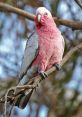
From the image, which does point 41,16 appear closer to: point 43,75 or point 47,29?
point 47,29

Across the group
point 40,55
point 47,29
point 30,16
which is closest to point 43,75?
point 40,55

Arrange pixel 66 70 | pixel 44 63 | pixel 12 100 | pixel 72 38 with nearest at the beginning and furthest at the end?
pixel 12 100 → pixel 44 63 → pixel 72 38 → pixel 66 70

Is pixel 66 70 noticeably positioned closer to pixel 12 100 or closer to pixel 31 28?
pixel 31 28

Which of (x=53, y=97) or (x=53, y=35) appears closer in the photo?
(x=53, y=35)

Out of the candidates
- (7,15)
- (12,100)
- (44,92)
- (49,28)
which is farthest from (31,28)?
(12,100)

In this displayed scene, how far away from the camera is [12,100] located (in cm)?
242

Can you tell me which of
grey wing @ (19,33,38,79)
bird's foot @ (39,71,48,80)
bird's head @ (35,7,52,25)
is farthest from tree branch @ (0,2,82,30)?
bird's foot @ (39,71,48,80)

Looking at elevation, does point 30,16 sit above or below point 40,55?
above

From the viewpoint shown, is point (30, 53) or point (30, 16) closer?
point (30, 53)

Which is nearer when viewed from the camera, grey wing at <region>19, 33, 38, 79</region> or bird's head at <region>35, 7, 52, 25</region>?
grey wing at <region>19, 33, 38, 79</region>

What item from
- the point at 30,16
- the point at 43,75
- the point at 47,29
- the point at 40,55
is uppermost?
the point at 30,16

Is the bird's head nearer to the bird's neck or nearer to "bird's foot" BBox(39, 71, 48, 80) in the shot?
the bird's neck

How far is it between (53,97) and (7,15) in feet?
3.48

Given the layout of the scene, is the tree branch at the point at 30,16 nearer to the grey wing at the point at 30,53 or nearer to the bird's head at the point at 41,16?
the bird's head at the point at 41,16
